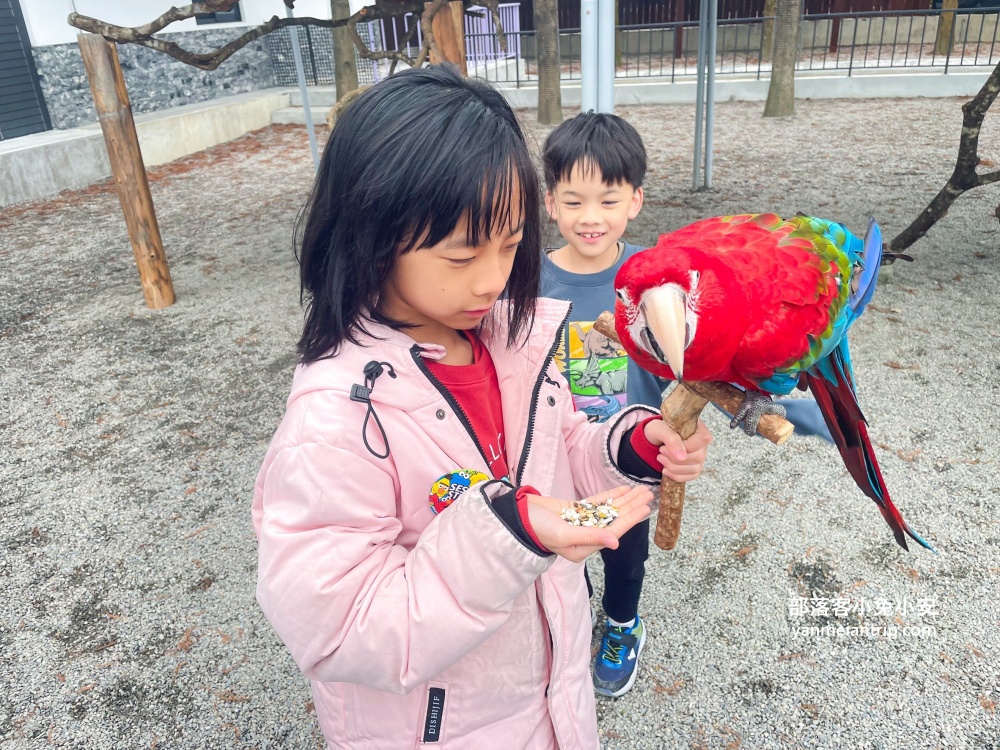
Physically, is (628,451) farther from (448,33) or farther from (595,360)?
(448,33)

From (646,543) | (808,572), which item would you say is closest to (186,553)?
(646,543)

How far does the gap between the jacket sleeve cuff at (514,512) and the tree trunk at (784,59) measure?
10.2 m

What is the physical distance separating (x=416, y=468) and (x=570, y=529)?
25cm

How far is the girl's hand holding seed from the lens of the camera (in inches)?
33.2

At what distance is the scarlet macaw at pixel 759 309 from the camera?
1077 millimetres

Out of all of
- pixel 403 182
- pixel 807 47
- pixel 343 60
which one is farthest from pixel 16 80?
pixel 807 47

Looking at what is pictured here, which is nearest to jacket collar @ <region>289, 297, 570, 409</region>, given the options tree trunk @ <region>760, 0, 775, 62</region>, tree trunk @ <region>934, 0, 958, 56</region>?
tree trunk @ <region>760, 0, 775, 62</region>

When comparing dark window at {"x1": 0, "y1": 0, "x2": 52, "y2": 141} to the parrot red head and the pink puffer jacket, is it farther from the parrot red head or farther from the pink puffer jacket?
the parrot red head

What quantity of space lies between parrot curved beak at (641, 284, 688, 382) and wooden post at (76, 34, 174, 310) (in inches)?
162

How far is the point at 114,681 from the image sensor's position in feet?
6.68

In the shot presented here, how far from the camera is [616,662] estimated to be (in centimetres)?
194

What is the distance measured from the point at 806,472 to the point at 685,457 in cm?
192

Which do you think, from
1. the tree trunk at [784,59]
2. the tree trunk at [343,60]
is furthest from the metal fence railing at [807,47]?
the tree trunk at [343,60]

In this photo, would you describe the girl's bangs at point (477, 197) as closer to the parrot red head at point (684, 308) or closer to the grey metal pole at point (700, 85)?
the parrot red head at point (684, 308)
